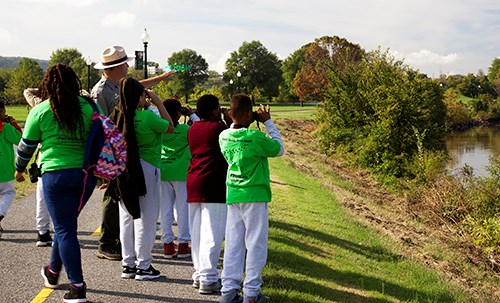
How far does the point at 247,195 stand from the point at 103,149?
139 centimetres

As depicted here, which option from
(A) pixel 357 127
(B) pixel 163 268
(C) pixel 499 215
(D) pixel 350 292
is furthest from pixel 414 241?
(A) pixel 357 127

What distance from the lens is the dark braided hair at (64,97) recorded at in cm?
491

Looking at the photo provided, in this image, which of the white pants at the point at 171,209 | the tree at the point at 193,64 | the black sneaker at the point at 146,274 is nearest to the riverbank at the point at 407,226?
the white pants at the point at 171,209

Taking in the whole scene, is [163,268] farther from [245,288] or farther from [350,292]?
[350,292]

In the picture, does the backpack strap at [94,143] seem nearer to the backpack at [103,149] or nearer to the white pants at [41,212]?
the backpack at [103,149]

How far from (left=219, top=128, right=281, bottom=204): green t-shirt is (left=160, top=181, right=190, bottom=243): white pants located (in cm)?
182

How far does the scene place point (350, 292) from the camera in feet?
22.3

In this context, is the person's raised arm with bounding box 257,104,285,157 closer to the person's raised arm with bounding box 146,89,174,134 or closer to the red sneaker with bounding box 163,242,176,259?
the person's raised arm with bounding box 146,89,174,134

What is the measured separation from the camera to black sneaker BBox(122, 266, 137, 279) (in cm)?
601

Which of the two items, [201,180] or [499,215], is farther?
[499,215]

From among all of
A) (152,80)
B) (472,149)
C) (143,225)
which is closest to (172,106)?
(152,80)

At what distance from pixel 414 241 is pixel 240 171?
9093 mm

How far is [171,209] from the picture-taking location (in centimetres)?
716

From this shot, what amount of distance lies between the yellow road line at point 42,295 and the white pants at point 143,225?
834 mm
